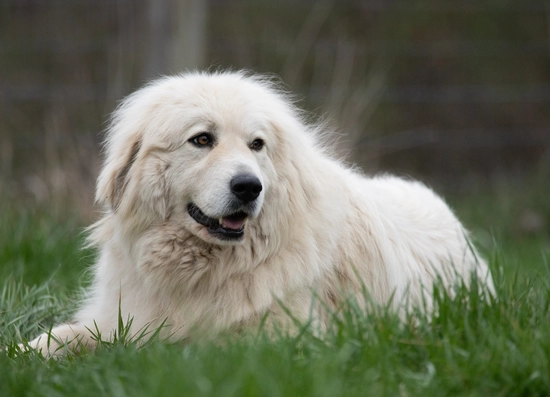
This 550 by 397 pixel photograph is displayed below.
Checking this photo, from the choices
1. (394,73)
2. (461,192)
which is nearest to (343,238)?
(461,192)

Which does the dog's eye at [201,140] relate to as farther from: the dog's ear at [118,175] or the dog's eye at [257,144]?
the dog's ear at [118,175]

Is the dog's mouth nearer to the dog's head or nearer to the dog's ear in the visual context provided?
the dog's head

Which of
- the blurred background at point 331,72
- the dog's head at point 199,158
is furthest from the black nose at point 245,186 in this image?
the blurred background at point 331,72

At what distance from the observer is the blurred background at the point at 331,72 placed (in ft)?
23.5

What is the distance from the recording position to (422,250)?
4.34 meters

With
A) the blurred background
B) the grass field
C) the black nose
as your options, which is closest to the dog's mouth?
the black nose

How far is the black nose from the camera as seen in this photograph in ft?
11.3

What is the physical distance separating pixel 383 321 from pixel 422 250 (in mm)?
1558

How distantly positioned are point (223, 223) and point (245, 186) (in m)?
0.24

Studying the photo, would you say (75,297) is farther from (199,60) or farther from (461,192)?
(461,192)

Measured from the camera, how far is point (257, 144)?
3.75 m

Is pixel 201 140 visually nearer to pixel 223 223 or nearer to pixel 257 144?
pixel 257 144

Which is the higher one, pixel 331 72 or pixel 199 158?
pixel 331 72

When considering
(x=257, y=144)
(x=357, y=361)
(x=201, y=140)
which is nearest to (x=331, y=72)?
(x=257, y=144)
